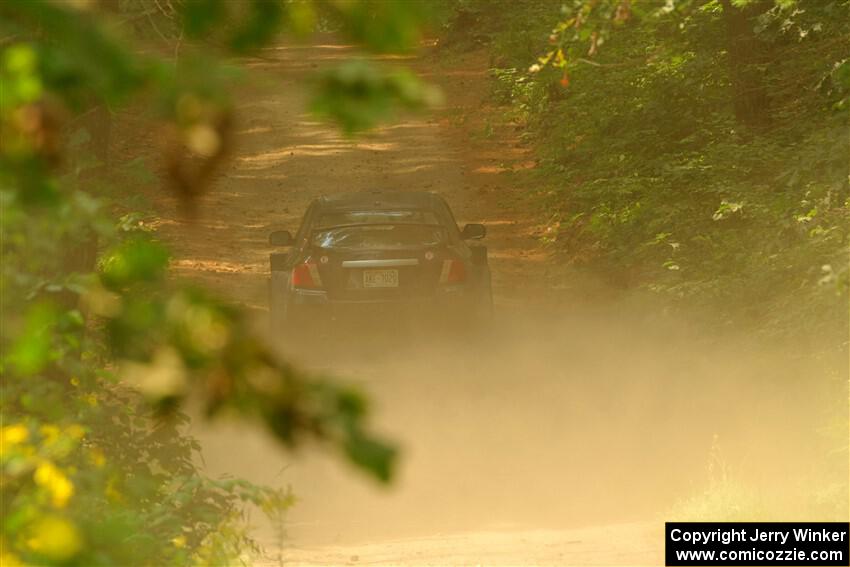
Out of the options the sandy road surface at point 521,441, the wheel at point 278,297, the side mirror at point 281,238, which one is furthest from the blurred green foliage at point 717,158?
the wheel at point 278,297

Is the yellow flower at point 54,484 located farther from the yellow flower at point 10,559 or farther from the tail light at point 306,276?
the tail light at point 306,276

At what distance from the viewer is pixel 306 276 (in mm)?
14141

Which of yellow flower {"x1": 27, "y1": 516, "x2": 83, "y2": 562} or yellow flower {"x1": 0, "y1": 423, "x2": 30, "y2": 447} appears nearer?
yellow flower {"x1": 27, "y1": 516, "x2": 83, "y2": 562}

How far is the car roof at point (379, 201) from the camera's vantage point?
14484 mm

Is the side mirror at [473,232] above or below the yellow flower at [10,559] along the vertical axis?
above

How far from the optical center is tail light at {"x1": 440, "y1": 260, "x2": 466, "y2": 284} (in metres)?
14.1

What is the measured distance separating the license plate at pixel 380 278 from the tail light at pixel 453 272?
522 mm

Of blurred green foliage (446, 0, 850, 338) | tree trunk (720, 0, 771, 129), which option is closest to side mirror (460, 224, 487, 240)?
blurred green foliage (446, 0, 850, 338)

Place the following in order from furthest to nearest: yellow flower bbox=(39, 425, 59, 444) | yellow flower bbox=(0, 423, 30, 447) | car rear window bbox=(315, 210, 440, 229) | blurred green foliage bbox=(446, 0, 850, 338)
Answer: car rear window bbox=(315, 210, 440, 229) → blurred green foliage bbox=(446, 0, 850, 338) → yellow flower bbox=(39, 425, 59, 444) → yellow flower bbox=(0, 423, 30, 447)

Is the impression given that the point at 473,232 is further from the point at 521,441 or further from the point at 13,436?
the point at 13,436

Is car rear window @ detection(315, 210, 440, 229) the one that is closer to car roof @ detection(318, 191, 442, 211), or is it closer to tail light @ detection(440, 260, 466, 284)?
car roof @ detection(318, 191, 442, 211)

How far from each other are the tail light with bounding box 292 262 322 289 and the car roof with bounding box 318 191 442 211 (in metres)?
0.80

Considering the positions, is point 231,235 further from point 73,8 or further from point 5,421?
point 73,8

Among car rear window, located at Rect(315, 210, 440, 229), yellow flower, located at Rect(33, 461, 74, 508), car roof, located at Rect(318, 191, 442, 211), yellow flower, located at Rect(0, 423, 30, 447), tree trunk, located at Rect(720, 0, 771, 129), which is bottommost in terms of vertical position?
yellow flower, located at Rect(33, 461, 74, 508)
